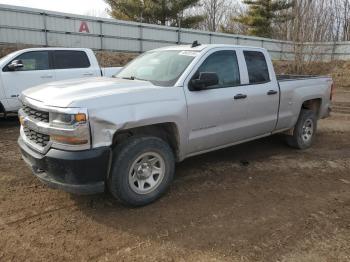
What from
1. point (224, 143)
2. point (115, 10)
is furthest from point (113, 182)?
point (115, 10)

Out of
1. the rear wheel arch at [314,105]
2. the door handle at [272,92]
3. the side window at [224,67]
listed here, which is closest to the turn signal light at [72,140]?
the side window at [224,67]

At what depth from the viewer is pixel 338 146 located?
7527mm

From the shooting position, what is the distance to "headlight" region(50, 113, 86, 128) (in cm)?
368

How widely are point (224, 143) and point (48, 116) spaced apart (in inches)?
100

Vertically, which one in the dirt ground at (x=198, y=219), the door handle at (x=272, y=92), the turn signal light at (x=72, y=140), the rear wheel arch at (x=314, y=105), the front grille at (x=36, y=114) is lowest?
the dirt ground at (x=198, y=219)

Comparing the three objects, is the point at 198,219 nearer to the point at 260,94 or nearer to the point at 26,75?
the point at 260,94

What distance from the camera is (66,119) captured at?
373 cm

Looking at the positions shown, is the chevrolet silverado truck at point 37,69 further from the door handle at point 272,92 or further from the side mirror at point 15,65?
the door handle at point 272,92

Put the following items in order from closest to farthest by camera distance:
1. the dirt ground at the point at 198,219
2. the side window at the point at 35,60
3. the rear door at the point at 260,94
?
1. the dirt ground at the point at 198,219
2. the rear door at the point at 260,94
3. the side window at the point at 35,60

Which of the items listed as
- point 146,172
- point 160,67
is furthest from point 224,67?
point 146,172

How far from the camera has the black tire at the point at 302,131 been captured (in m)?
6.92

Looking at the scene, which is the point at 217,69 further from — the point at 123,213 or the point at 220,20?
the point at 220,20

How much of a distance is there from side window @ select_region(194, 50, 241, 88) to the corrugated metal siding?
50.4ft

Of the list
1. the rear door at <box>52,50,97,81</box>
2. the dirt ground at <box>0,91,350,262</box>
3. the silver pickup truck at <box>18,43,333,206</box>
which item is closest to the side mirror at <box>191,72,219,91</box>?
the silver pickup truck at <box>18,43,333,206</box>
